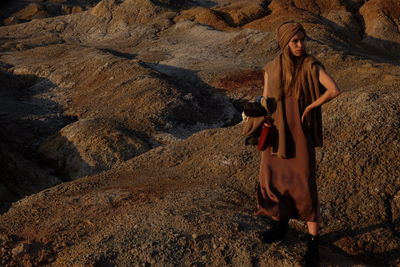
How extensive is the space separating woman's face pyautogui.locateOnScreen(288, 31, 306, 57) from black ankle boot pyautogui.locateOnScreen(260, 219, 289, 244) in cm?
170

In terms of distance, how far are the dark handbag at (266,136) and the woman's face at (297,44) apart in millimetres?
669

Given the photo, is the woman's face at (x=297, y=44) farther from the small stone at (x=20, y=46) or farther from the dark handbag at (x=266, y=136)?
the small stone at (x=20, y=46)

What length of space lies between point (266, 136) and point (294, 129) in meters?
0.25

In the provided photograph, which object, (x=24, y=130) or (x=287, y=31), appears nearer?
(x=287, y=31)

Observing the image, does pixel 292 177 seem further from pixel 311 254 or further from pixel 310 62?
pixel 310 62

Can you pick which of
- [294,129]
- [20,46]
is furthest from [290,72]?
[20,46]

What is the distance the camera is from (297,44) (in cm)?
367

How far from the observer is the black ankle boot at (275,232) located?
A: 442 centimetres

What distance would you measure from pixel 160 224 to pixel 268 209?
1365mm

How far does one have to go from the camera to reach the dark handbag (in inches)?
154

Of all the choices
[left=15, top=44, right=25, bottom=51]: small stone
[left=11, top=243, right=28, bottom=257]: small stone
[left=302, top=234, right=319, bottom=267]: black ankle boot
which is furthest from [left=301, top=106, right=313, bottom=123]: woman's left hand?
[left=15, top=44, right=25, bottom=51]: small stone

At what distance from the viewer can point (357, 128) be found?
6613mm

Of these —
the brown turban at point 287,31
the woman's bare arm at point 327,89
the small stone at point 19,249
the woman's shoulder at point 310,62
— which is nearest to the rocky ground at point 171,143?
the small stone at point 19,249

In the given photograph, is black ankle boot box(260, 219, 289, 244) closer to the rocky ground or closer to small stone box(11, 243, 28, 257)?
the rocky ground
